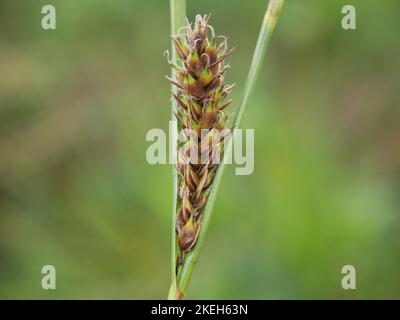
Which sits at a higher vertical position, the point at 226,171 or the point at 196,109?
the point at 226,171

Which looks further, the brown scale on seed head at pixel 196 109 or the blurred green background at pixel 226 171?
the blurred green background at pixel 226 171

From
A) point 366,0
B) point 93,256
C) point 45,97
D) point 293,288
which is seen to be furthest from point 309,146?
point 45,97

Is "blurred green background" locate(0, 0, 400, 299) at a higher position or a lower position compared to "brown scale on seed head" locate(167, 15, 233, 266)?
higher

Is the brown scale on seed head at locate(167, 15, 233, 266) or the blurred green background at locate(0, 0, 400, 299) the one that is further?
the blurred green background at locate(0, 0, 400, 299)

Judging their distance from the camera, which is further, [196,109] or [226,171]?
[226,171]

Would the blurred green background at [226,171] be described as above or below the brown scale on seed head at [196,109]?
above

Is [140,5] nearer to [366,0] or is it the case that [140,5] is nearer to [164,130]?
[164,130]
